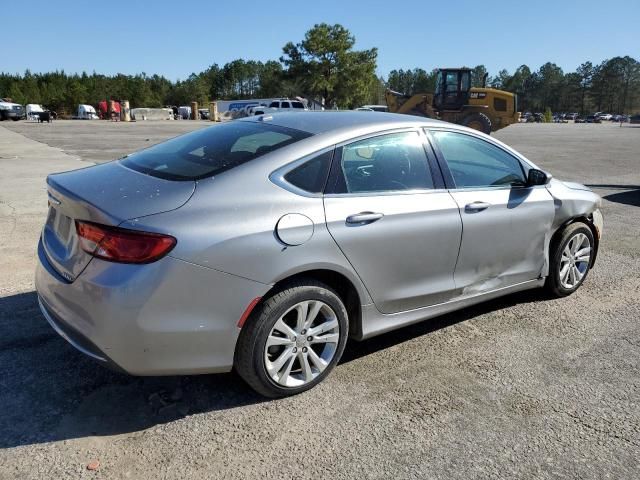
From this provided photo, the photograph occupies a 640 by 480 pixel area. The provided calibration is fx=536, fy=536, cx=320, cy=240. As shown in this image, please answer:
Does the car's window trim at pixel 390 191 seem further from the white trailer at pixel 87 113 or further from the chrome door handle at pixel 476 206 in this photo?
the white trailer at pixel 87 113

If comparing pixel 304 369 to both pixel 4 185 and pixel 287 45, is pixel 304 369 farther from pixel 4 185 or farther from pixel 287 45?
pixel 287 45

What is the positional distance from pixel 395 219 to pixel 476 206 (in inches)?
30.7

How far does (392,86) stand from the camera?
134 meters

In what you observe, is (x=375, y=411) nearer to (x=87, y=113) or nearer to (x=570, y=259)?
(x=570, y=259)

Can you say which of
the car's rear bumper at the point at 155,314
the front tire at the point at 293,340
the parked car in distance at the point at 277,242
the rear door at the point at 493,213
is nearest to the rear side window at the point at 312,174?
the parked car in distance at the point at 277,242

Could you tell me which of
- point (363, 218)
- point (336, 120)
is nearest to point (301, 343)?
point (363, 218)

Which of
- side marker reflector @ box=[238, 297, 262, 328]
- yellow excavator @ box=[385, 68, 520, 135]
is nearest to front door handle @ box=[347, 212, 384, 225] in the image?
side marker reflector @ box=[238, 297, 262, 328]

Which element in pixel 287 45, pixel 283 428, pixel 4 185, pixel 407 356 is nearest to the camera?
pixel 283 428

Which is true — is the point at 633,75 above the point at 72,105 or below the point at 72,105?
above

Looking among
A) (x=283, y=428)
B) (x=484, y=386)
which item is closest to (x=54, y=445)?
(x=283, y=428)

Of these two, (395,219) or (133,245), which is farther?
(395,219)

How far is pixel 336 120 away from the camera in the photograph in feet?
11.6

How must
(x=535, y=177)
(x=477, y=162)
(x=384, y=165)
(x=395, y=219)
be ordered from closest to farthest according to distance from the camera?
1. (x=395, y=219)
2. (x=384, y=165)
3. (x=477, y=162)
4. (x=535, y=177)

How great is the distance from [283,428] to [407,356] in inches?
45.4
